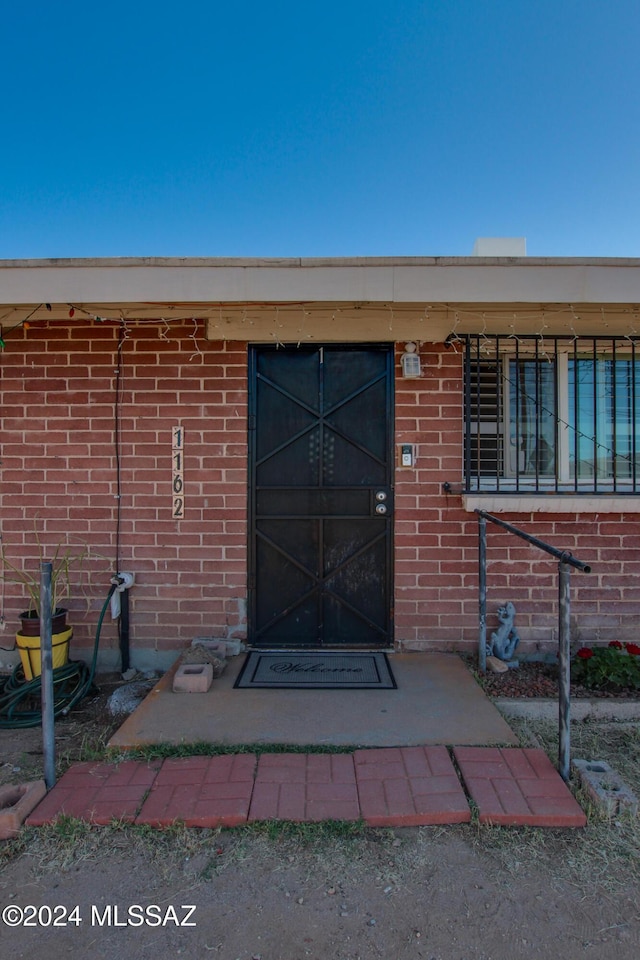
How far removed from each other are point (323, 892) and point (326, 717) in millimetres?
1110

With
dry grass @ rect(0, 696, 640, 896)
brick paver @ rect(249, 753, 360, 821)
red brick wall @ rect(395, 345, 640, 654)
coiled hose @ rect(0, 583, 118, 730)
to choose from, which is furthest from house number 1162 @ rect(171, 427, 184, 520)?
dry grass @ rect(0, 696, 640, 896)

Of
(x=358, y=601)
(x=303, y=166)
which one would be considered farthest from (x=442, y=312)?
(x=303, y=166)

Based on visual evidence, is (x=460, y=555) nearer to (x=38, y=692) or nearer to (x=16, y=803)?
(x=16, y=803)

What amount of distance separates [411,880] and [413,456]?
2.65 metres

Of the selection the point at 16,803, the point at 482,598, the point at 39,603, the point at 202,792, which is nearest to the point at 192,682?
the point at 202,792

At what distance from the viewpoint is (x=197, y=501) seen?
153 inches

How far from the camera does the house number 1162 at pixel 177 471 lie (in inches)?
153

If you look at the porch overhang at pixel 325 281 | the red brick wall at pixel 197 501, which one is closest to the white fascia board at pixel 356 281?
the porch overhang at pixel 325 281

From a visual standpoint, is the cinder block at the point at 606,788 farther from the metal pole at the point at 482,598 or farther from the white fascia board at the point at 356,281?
the white fascia board at the point at 356,281

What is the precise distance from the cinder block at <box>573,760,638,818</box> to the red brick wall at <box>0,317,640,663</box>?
58.3 inches

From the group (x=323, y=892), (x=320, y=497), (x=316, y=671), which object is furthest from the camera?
(x=320, y=497)

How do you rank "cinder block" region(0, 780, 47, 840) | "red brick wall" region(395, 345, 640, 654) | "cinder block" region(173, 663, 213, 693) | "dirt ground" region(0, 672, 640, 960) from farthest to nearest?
"red brick wall" region(395, 345, 640, 654) → "cinder block" region(173, 663, 213, 693) → "cinder block" region(0, 780, 47, 840) → "dirt ground" region(0, 672, 640, 960)

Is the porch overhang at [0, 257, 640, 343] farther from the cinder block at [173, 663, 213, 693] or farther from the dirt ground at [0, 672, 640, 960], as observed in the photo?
the dirt ground at [0, 672, 640, 960]

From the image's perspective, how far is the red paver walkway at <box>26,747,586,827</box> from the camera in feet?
6.93
